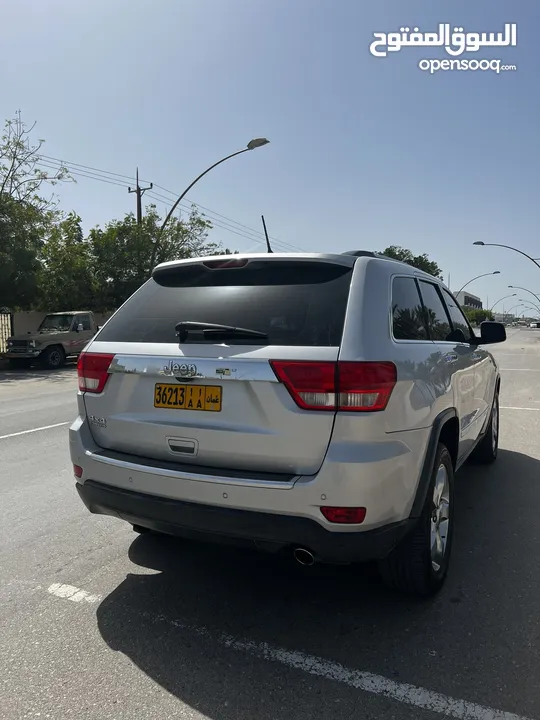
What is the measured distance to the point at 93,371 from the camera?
311 cm

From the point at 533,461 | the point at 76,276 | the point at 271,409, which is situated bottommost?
the point at 533,461

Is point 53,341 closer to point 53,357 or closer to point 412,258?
point 53,357

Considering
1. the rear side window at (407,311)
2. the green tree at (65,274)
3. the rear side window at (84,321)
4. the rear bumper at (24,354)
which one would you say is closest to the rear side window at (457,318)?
the rear side window at (407,311)

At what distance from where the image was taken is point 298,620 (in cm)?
285

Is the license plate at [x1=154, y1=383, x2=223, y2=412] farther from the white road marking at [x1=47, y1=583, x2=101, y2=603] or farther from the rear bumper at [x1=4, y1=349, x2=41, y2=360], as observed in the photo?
the rear bumper at [x1=4, y1=349, x2=41, y2=360]

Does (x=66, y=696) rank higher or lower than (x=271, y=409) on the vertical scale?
lower

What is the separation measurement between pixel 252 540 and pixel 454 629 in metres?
1.12

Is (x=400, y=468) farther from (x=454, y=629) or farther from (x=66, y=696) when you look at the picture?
(x=66, y=696)

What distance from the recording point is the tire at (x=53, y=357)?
1952 cm

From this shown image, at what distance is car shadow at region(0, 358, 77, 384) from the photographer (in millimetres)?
16406

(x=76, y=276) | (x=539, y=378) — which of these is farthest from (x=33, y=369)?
(x=539, y=378)

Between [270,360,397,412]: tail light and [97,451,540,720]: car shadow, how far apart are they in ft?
3.75

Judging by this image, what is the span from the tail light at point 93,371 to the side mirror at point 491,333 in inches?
128

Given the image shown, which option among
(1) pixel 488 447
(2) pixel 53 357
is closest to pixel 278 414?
(1) pixel 488 447
